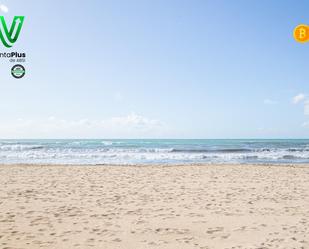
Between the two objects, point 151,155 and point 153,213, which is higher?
point 153,213

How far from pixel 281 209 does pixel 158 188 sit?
164 inches

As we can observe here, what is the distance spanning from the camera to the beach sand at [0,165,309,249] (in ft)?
18.6

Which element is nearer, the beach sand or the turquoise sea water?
the beach sand

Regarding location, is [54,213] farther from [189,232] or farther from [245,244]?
[245,244]

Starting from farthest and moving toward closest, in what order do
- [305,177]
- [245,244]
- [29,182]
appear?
[305,177], [29,182], [245,244]

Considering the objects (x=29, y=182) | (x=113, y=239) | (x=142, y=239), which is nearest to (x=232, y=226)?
(x=142, y=239)

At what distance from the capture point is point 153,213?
7480 millimetres

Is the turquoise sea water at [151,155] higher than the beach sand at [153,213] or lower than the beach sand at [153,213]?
lower

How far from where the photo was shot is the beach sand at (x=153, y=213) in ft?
18.6

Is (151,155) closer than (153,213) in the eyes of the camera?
No

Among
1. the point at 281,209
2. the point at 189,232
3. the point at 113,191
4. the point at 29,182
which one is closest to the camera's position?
the point at 189,232

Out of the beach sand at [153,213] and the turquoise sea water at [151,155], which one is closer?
the beach sand at [153,213]

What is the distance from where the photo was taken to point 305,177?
538 inches

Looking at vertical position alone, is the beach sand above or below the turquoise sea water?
above
